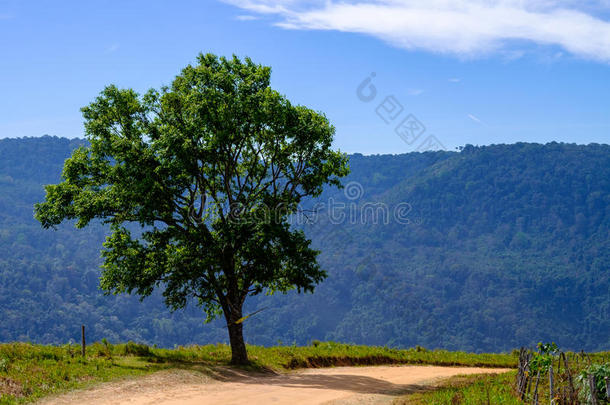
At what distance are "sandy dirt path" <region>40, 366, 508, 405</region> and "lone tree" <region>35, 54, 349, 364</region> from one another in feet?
16.1

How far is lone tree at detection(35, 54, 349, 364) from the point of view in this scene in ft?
100

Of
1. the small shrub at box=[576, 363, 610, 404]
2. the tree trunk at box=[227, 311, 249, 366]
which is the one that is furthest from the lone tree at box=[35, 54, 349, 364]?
the small shrub at box=[576, 363, 610, 404]

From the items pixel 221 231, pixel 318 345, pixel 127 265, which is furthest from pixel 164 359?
pixel 318 345

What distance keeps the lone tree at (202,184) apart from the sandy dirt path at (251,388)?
193 inches

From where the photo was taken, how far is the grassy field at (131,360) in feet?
75.5

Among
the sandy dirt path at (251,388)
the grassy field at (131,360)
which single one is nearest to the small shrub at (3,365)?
the grassy field at (131,360)

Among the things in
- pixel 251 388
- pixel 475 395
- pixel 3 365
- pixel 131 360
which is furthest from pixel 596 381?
pixel 3 365

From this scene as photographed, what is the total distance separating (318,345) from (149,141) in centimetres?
1845

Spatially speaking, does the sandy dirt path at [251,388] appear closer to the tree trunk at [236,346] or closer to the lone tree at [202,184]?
the tree trunk at [236,346]

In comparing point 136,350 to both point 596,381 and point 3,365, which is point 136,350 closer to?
point 3,365

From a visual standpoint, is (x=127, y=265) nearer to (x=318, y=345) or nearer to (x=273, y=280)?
(x=273, y=280)

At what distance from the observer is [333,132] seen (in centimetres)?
3300

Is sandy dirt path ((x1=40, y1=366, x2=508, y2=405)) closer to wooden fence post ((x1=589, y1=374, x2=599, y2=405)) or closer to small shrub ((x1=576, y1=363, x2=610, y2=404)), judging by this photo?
small shrub ((x1=576, y1=363, x2=610, y2=404))

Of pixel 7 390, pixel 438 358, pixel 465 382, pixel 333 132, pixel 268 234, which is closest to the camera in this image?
pixel 7 390
